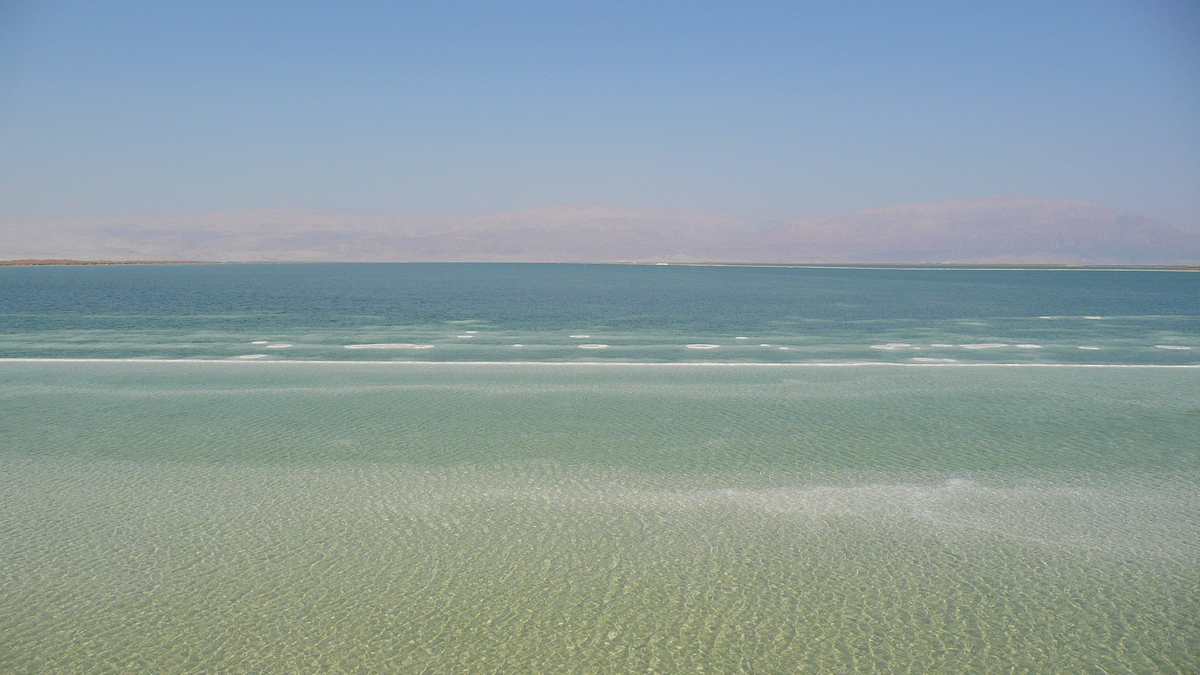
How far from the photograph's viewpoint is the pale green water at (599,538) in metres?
3.60

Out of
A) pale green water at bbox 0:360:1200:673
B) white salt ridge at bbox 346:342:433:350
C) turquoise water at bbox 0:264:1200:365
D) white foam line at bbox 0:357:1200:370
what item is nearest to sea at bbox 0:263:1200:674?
pale green water at bbox 0:360:1200:673

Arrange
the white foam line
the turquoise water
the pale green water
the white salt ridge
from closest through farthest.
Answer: the pale green water
the white foam line
the turquoise water
the white salt ridge

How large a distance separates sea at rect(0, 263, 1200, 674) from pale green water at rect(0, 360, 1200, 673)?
0.08 ft

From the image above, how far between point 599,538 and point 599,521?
299 mm

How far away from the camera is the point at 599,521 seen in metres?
5.14

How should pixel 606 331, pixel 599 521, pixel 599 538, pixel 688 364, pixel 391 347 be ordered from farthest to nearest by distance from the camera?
pixel 606 331, pixel 391 347, pixel 688 364, pixel 599 521, pixel 599 538

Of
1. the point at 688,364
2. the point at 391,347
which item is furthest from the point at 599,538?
the point at 391,347

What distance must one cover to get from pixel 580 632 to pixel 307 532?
6.69ft

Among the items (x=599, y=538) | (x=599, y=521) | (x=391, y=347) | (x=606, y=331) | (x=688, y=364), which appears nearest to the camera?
(x=599, y=538)

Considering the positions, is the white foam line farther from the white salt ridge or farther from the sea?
the white salt ridge

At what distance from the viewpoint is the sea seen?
3629 millimetres

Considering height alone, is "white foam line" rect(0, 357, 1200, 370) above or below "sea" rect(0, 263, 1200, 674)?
above

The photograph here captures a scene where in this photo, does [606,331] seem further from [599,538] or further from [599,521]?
[599,538]

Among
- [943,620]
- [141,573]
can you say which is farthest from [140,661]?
[943,620]
